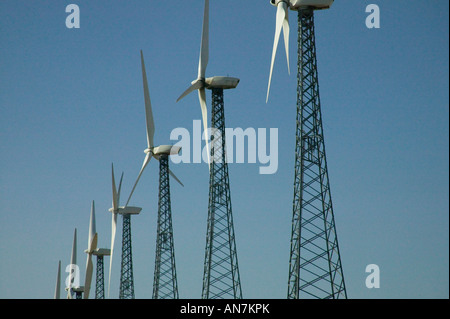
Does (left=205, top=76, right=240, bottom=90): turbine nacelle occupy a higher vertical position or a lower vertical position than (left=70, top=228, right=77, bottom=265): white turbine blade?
higher

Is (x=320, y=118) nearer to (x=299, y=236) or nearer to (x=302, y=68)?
(x=302, y=68)

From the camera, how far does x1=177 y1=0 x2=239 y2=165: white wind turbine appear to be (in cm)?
5903

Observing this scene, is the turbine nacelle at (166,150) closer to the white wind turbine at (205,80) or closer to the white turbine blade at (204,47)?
the white wind turbine at (205,80)

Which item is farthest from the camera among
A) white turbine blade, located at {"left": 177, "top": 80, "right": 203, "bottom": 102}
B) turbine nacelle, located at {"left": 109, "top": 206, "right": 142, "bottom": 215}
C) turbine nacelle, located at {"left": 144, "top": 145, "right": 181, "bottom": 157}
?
turbine nacelle, located at {"left": 109, "top": 206, "right": 142, "bottom": 215}

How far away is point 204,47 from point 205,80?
305cm

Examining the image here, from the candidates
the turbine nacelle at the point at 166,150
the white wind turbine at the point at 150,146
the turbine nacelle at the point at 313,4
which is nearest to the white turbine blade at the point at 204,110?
the white wind turbine at the point at 150,146

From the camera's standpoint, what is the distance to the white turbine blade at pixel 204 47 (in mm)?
59094

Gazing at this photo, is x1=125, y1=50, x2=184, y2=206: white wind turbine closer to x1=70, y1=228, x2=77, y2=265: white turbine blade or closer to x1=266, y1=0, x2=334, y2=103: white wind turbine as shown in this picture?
x1=266, y1=0, x2=334, y2=103: white wind turbine

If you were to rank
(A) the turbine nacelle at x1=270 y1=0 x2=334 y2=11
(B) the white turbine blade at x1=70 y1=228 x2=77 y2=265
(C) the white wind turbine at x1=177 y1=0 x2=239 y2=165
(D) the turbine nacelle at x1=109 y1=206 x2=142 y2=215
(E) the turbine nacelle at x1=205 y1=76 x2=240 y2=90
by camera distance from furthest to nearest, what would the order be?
1. (D) the turbine nacelle at x1=109 y1=206 x2=142 y2=215
2. (B) the white turbine blade at x1=70 y1=228 x2=77 y2=265
3. (E) the turbine nacelle at x1=205 y1=76 x2=240 y2=90
4. (C) the white wind turbine at x1=177 y1=0 x2=239 y2=165
5. (A) the turbine nacelle at x1=270 y1=0 x2=334 y2=11

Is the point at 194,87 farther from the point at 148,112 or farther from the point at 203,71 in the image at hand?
the point at 148,112

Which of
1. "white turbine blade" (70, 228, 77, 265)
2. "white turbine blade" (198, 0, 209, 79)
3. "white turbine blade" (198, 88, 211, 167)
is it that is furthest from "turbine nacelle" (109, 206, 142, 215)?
"white turbine blade" (198, 0, 209, 79)
